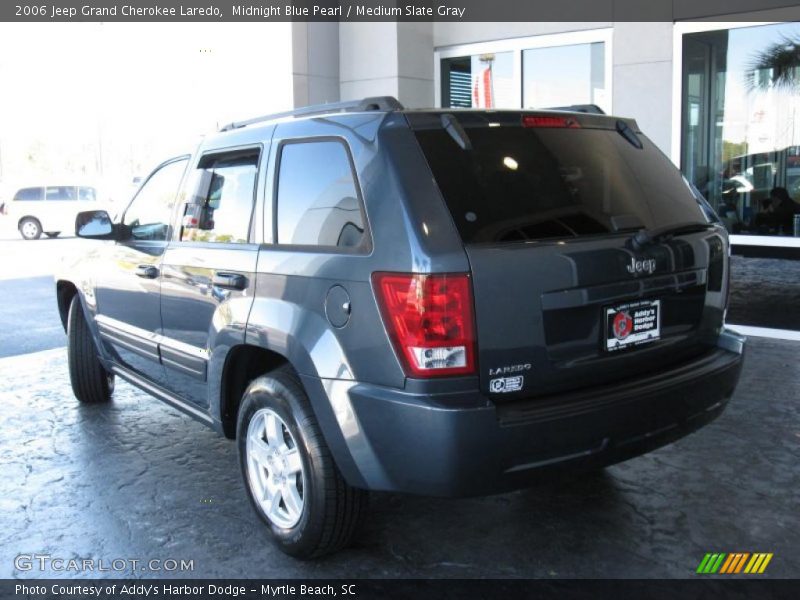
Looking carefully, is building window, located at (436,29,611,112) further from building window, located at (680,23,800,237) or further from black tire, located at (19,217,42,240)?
black tire, located at (19,217,42,240)

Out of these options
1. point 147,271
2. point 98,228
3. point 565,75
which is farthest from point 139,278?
point 565,75

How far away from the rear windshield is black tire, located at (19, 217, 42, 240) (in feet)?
82.3

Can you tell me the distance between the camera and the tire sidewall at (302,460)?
129 inches

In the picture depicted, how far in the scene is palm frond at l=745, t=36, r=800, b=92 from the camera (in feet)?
28.9

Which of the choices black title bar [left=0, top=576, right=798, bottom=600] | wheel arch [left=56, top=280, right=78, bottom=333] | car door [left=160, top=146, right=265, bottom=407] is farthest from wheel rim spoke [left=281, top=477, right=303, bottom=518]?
wheel arch [left=56, top=280, right=78, bottom=333]

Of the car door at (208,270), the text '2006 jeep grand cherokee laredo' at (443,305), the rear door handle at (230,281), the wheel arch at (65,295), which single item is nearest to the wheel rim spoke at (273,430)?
the text '2006 jeep grand cherokee laredo' at (443,305)

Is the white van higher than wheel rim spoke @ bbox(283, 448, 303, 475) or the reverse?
higher

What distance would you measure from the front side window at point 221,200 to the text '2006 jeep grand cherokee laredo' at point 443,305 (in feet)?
0.07

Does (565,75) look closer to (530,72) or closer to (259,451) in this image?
(530,72)

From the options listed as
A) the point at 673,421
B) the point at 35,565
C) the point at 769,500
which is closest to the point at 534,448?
the point at 673,421

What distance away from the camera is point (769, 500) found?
13.3 feet

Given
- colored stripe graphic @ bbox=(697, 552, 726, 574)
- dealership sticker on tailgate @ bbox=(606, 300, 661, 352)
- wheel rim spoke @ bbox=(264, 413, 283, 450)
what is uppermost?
dealership sticker on tailgate @ bbox=(606, 300, 661, 352)

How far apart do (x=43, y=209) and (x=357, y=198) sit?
25019mm

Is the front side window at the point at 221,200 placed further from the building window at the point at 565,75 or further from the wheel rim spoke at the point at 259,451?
the building window at the point at 565,75
